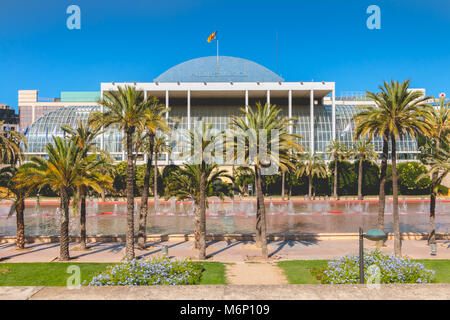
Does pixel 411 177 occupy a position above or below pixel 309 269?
above

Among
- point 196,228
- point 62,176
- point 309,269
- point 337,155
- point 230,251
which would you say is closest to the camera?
point 309,269

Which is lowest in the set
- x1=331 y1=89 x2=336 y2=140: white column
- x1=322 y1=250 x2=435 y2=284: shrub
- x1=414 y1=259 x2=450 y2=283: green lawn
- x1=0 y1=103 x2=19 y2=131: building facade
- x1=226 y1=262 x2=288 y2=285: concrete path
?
x1=226 y1=262 x2=288 y2=285: concrete path

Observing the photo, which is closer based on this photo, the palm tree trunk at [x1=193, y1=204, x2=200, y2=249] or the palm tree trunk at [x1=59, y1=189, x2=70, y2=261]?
the palm tree trunk at [x1=59, y1=189, x2=70, y2=261]

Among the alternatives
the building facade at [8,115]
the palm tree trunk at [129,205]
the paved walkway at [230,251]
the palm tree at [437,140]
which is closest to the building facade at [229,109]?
the palm tree at [437,140]

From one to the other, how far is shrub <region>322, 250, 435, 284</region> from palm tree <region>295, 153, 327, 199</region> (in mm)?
42317

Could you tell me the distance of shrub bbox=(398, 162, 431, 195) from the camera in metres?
57.4

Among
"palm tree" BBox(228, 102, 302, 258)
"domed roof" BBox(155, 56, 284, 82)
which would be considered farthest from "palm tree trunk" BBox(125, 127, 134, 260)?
"domed roof" BBox(155, 56, 284, 82)

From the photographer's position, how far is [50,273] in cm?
1598

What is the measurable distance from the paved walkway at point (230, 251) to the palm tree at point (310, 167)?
32453mm

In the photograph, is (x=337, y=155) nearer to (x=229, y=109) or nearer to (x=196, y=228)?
(x=229, y=109)

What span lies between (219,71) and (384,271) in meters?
74.3

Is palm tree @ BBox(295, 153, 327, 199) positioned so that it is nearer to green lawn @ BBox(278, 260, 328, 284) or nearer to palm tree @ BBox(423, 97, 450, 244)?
palm tree @ BBox(423, 97, 450, 244)

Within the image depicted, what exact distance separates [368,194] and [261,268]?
48.9 meters

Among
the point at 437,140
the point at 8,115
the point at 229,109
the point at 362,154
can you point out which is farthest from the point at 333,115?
the point at 8,115
